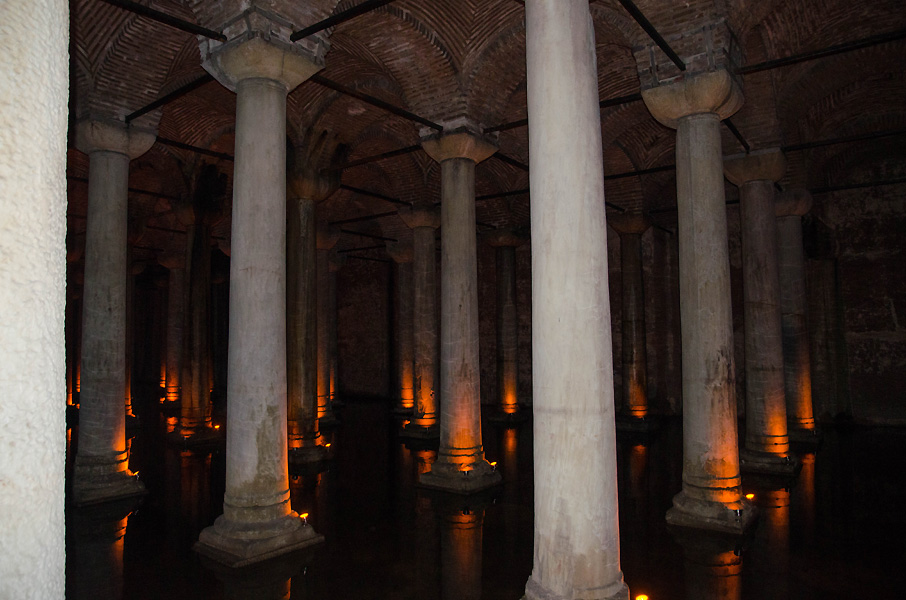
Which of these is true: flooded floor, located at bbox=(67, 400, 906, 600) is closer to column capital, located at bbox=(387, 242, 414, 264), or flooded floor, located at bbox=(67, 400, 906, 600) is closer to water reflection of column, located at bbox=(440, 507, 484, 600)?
water reflection of column, located at bbox=(440, 507, 484, 600)

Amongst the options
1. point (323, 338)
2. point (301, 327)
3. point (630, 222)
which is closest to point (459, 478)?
point (301, 327)

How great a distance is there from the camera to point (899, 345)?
13.6 metres

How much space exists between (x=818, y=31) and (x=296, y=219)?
8.48m

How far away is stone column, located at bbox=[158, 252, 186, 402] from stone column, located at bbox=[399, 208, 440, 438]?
632 cm

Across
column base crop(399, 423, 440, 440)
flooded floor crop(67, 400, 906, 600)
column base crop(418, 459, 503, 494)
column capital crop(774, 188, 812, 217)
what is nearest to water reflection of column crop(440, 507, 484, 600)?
flooded floor crop(67, 400, 906, 600)

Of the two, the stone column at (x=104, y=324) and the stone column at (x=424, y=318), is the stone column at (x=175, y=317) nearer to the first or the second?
the stone column at (x=424, y=318)

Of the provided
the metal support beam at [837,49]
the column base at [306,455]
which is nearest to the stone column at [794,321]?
the metal support beam at [837,49]

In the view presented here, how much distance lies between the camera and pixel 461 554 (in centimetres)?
547

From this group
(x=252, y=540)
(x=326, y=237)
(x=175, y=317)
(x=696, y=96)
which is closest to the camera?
(x=252, y=540)

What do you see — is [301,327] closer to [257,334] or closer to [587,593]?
[257,334]

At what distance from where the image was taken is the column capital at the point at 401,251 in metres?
16.5

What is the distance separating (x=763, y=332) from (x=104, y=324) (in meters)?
9.16

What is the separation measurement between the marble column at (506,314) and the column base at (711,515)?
29.8 ft

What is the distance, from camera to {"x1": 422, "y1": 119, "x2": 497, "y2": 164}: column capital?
848 centimetres
